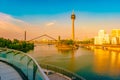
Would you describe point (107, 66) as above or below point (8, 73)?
below

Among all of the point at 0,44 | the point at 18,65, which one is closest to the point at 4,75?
the point at 18,65

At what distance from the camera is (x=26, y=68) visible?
522 centimetres

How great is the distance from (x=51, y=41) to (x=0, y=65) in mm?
164455

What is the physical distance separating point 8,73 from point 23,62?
0.79 m

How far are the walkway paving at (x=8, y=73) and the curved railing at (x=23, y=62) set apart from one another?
7.9 inches

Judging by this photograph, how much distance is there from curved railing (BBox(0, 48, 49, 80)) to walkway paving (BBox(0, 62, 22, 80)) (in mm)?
199

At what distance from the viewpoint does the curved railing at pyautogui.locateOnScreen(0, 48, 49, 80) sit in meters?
4.30

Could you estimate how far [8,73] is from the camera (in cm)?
595

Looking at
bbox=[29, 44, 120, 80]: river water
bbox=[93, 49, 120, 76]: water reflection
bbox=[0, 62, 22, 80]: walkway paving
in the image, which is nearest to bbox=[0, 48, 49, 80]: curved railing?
bbox=[0, 62, 22, 80]: walkway paving

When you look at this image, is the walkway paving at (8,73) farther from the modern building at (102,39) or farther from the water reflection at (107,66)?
the modern building at (102,39)

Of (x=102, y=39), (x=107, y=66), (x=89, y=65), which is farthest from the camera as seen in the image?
(x=102, y=39)

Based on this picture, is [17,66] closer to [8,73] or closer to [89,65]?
[8,73]

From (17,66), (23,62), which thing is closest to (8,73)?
(17,66)

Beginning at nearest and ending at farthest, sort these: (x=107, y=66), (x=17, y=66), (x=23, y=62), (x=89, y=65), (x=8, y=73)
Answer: (x=23, y=62), (x=8, y=73), (x=17, y=66), (x=107, y=66), (x=89, y=65)
